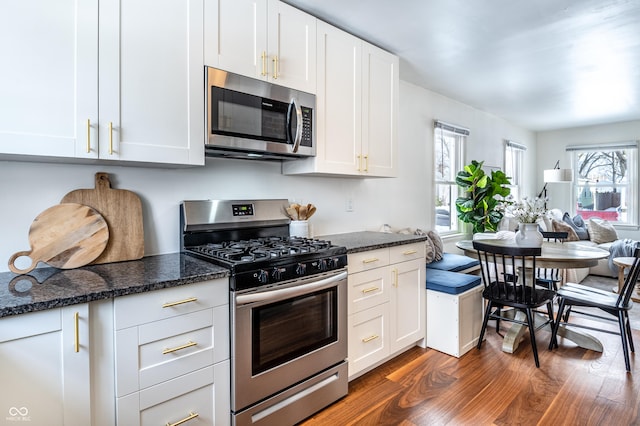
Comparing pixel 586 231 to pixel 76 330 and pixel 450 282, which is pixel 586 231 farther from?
pixel 76 330

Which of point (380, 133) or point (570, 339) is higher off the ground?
point (380, 133)

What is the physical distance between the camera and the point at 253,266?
1691mm

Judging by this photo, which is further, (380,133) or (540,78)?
(540,78)

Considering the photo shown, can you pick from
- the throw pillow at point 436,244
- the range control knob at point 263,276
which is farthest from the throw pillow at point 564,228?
the range control knob at point 263,276

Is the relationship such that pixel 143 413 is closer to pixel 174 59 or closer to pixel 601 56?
pixel 174 59

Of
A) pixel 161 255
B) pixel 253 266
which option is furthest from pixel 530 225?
pixel 161 255

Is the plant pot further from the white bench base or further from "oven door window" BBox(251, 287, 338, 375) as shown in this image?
"oven door window" BBox(251, 287, 338, 375)

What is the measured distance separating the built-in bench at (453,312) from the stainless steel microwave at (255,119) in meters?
1.51

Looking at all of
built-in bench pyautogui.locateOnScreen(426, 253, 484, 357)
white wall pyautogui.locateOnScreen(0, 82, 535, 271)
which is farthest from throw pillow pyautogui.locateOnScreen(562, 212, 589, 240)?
built-in bench pyautogui.locateOnScreen(426, 253, 484, 357)

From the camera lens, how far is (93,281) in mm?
1441

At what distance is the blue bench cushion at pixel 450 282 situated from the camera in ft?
8.99

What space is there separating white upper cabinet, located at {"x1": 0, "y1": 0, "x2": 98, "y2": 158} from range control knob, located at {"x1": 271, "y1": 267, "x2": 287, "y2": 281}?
0.96m

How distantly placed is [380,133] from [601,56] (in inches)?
85.4

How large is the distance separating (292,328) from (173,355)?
24.5 inches
